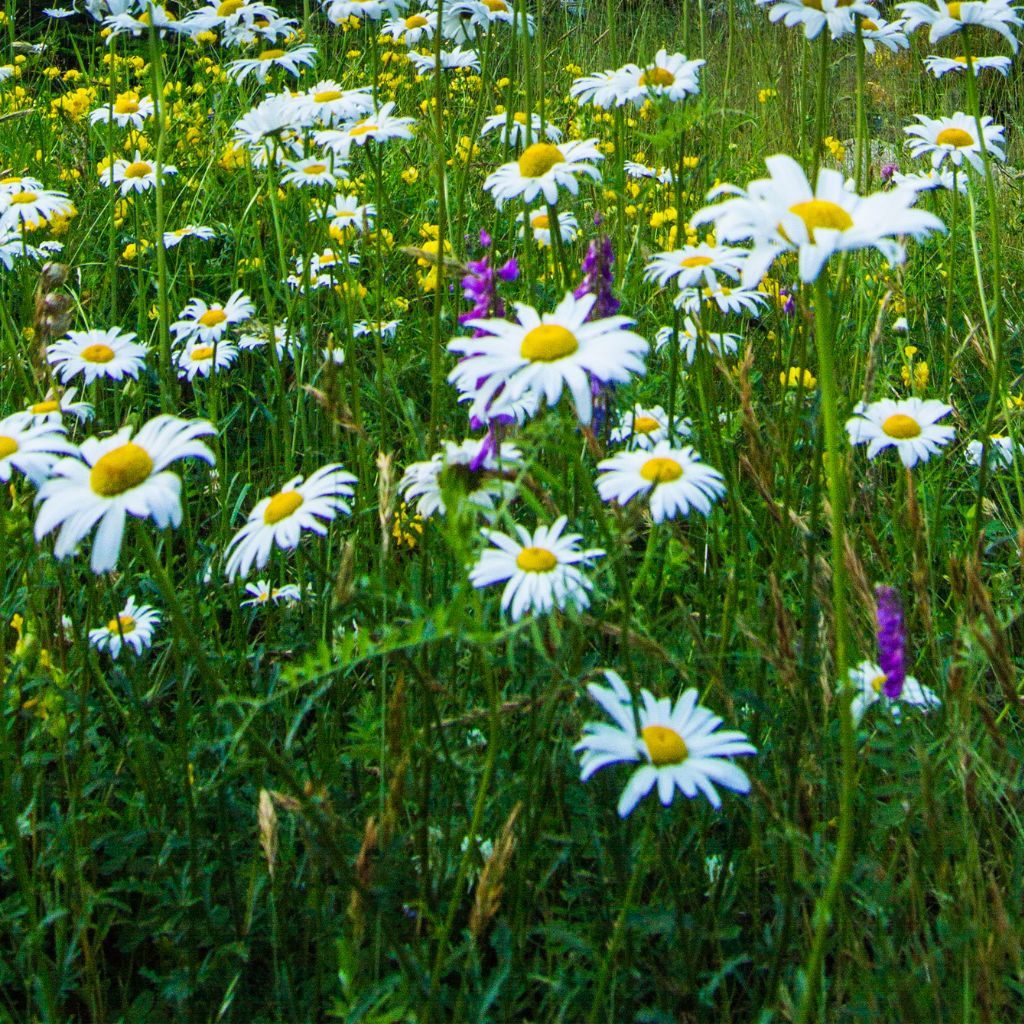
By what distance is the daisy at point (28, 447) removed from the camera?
3.88 feet

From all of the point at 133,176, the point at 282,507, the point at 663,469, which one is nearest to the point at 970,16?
the point at 663,469

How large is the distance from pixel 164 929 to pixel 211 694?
253 millimetres

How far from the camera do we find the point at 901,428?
173 cm

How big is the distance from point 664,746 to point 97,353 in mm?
1273

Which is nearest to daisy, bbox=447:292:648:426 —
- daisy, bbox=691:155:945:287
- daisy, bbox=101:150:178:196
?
daisy, bbox=691:155:945:287

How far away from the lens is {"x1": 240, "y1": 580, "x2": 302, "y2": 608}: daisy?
5.71ft

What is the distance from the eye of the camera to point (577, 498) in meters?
1.61

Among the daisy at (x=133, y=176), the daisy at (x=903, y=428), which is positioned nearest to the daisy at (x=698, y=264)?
the daisy at (x=903, y=428)

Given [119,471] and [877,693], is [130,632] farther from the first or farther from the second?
[877,693]

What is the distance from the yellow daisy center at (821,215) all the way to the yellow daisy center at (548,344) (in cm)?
23

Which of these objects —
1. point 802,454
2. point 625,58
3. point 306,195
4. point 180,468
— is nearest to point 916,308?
point 802,454

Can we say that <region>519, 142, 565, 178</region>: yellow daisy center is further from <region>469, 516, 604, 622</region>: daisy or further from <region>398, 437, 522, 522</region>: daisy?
<region>469, 516, 604, 622</region>: daisy

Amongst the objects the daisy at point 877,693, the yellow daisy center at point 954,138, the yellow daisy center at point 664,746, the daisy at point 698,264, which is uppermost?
the daisy at point 698,264

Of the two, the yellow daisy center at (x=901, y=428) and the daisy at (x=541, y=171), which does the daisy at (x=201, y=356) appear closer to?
the daisy at (x=541, y=171)
